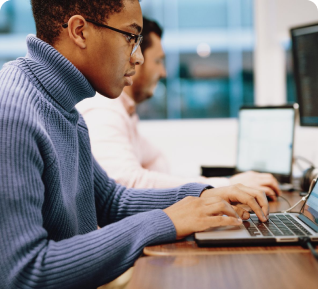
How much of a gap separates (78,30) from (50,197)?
391 millimetres

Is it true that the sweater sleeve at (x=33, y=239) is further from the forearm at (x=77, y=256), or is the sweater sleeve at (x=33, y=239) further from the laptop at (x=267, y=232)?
the laptop at (x=267, y=232)

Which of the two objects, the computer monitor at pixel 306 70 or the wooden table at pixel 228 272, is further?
the computer monitor at pixel 306 70

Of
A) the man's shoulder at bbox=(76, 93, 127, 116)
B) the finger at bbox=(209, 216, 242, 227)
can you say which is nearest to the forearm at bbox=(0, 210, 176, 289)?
the finger at bbox=(209, 216, 242, 227)

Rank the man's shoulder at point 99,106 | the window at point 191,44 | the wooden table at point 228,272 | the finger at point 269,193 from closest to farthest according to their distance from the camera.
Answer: the wooden table at point 228,272
the finger at point 269,193
the man's shoulder at point 99,106
the window at point 191,44

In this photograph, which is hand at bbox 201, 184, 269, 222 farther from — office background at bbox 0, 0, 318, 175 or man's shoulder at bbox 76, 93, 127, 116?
office background at bbox 0, 0, 318, 175

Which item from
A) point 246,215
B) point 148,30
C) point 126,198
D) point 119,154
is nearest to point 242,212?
point 246,215

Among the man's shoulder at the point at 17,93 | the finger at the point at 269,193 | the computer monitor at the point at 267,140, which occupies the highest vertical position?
the man's shoulder at the point at 17,93

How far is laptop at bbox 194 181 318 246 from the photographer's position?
0.71m

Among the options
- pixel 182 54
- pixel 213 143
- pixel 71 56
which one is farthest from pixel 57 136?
pixel 182 54

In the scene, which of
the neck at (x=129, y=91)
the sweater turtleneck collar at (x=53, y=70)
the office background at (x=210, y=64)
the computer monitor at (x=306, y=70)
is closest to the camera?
the sweater turtleneck collar at (x=53, y=70)

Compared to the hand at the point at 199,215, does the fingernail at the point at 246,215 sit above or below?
below

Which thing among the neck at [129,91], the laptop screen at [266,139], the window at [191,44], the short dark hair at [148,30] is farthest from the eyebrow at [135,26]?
the window at [191,44]

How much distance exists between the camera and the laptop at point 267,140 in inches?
59.1

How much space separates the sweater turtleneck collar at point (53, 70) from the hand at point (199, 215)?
349 millimetres
